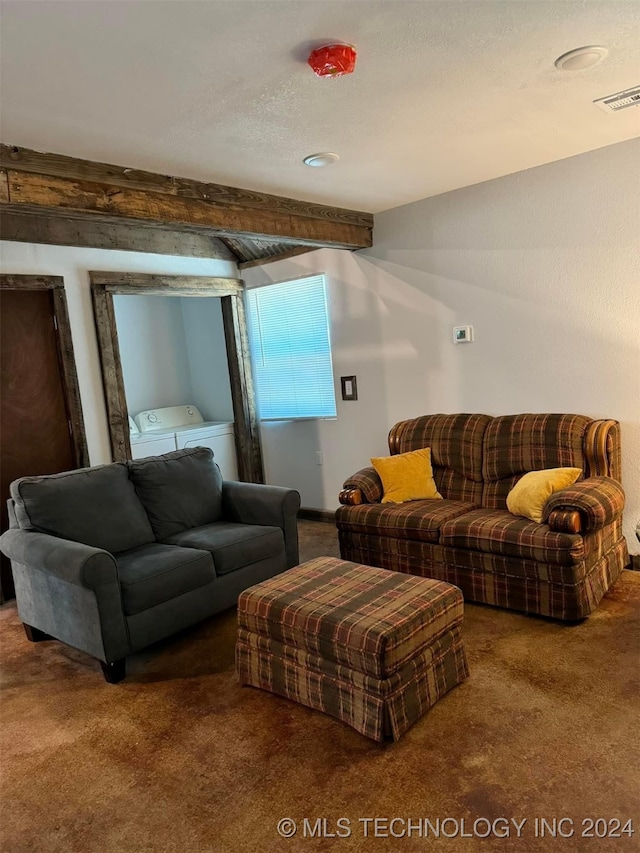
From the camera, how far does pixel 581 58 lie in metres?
2.32

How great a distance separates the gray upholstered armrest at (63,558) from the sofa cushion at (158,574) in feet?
0.46

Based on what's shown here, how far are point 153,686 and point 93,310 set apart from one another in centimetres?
288

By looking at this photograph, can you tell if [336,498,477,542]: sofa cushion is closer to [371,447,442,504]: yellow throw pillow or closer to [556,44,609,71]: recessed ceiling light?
[371,447,442,504]: yellow throw pillow

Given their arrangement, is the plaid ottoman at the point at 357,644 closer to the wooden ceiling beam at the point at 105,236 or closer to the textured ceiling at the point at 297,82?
the textured ceiling at the point at 297,82

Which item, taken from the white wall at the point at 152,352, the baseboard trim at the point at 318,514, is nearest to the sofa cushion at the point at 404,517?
the baseboard trim at the point at 318,514

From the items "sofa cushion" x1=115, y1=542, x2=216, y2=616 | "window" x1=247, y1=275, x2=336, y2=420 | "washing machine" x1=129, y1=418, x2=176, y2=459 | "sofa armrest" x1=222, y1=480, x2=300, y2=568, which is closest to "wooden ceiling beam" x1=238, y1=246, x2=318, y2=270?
→ "window" x1=247, y1=275, x2=336, y2=420

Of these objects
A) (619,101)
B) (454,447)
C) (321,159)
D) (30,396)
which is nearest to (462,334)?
(454,447)

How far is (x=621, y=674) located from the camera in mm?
2602

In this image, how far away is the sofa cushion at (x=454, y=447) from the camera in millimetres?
4039

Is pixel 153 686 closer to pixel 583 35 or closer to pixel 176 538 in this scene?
pixel 176 538

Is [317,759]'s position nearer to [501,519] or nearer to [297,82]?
[501,519]

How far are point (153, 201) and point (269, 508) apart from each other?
1864 millimetres

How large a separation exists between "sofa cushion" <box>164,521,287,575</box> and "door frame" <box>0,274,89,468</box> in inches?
52.6

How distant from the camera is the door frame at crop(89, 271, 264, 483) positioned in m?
4.68
